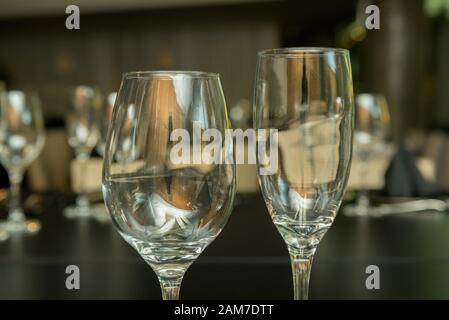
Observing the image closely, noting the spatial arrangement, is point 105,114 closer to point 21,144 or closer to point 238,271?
point 21,144

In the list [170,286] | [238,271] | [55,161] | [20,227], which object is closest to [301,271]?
[170,286]

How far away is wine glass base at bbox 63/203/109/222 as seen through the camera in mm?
1053

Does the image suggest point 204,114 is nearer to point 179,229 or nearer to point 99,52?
point 179,229

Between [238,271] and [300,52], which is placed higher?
[300,52]

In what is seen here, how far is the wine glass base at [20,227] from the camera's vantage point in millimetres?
927

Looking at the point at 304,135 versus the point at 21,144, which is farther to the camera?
the point at 21,144

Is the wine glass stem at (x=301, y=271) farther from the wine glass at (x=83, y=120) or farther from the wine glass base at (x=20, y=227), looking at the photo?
the wine glass at (x=83, y=120)

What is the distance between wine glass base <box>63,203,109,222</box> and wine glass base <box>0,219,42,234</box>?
0.09m

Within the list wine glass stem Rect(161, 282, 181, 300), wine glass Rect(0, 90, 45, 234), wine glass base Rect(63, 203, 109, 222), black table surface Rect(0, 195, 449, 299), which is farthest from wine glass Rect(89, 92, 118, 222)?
wine glass stem Rect(161, 282, 181, 300)

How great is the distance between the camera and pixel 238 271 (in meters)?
0.72

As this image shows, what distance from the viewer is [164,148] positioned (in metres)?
0.37

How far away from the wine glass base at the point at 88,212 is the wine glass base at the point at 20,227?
9 cm

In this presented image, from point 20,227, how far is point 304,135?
645mm
